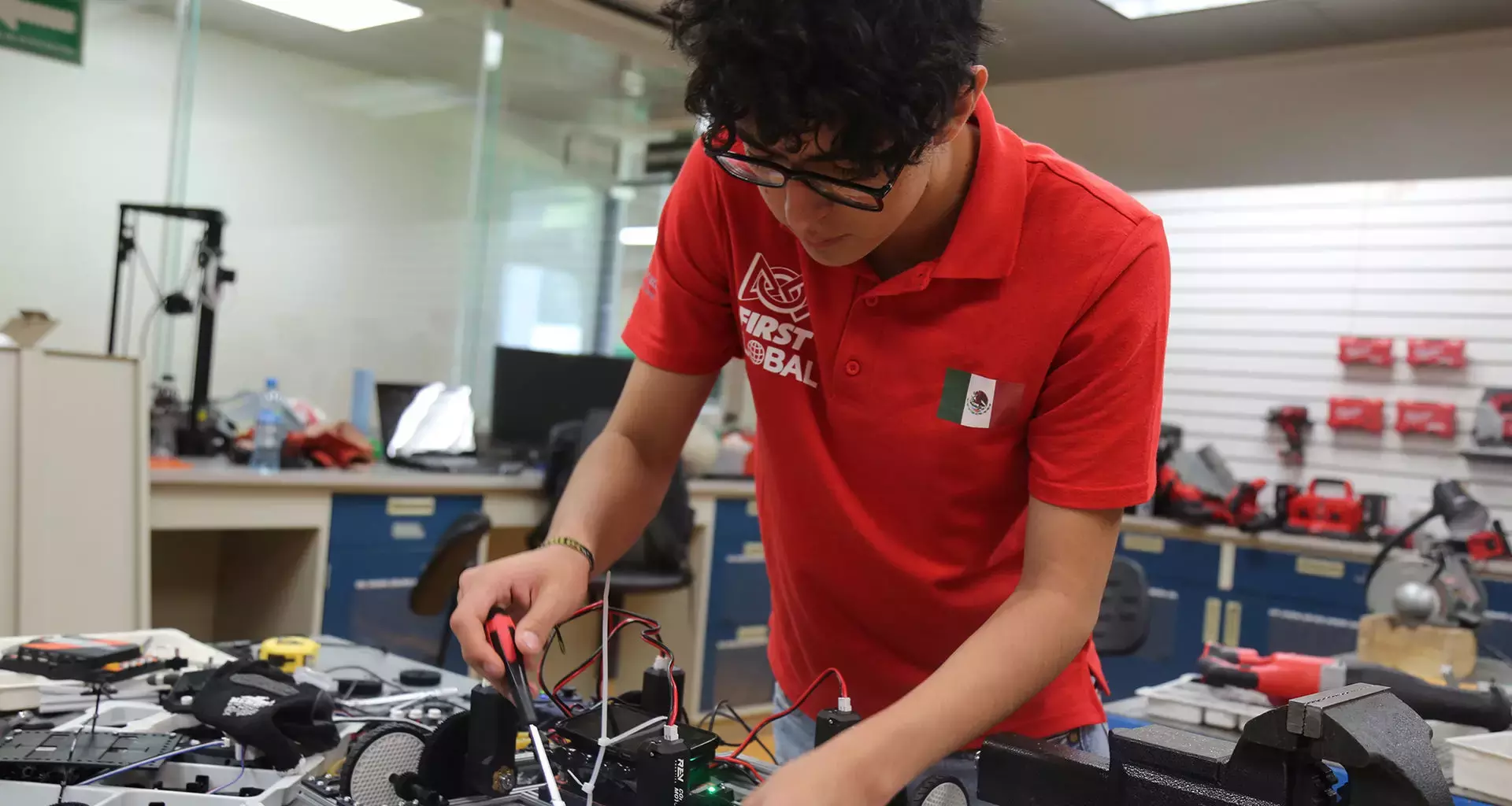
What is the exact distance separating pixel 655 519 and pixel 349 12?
2.43 metres

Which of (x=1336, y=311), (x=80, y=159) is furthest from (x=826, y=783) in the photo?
(x=1336, y=311)

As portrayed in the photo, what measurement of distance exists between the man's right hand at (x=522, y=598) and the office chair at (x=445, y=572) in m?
1.84

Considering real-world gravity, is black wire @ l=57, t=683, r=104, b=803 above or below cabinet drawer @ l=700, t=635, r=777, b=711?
above

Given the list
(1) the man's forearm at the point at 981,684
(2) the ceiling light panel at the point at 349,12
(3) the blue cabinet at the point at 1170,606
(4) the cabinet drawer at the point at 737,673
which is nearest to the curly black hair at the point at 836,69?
(1) the man's forearm at the point at 981,684

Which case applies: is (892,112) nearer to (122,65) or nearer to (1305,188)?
(122,65)

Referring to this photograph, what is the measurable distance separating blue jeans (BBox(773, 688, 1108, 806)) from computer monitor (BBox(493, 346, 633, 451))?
3.14 metres

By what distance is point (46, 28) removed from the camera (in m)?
3.87

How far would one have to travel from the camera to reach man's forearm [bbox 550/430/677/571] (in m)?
1.18

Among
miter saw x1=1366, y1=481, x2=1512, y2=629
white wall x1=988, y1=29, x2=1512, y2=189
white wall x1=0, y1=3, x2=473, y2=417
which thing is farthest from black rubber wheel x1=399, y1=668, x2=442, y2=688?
white wall x1=988, y1=29, x2=1512, y2=189

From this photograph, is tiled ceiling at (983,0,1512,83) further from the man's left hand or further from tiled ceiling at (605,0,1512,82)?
the man's left hand

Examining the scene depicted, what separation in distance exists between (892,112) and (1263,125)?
506 centimetres

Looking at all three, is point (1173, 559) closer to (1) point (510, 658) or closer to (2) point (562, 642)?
(2) point (562, 642)

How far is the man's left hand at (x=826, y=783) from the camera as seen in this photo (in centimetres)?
72

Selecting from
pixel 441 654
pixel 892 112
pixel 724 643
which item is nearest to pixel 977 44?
pixel 892 112
